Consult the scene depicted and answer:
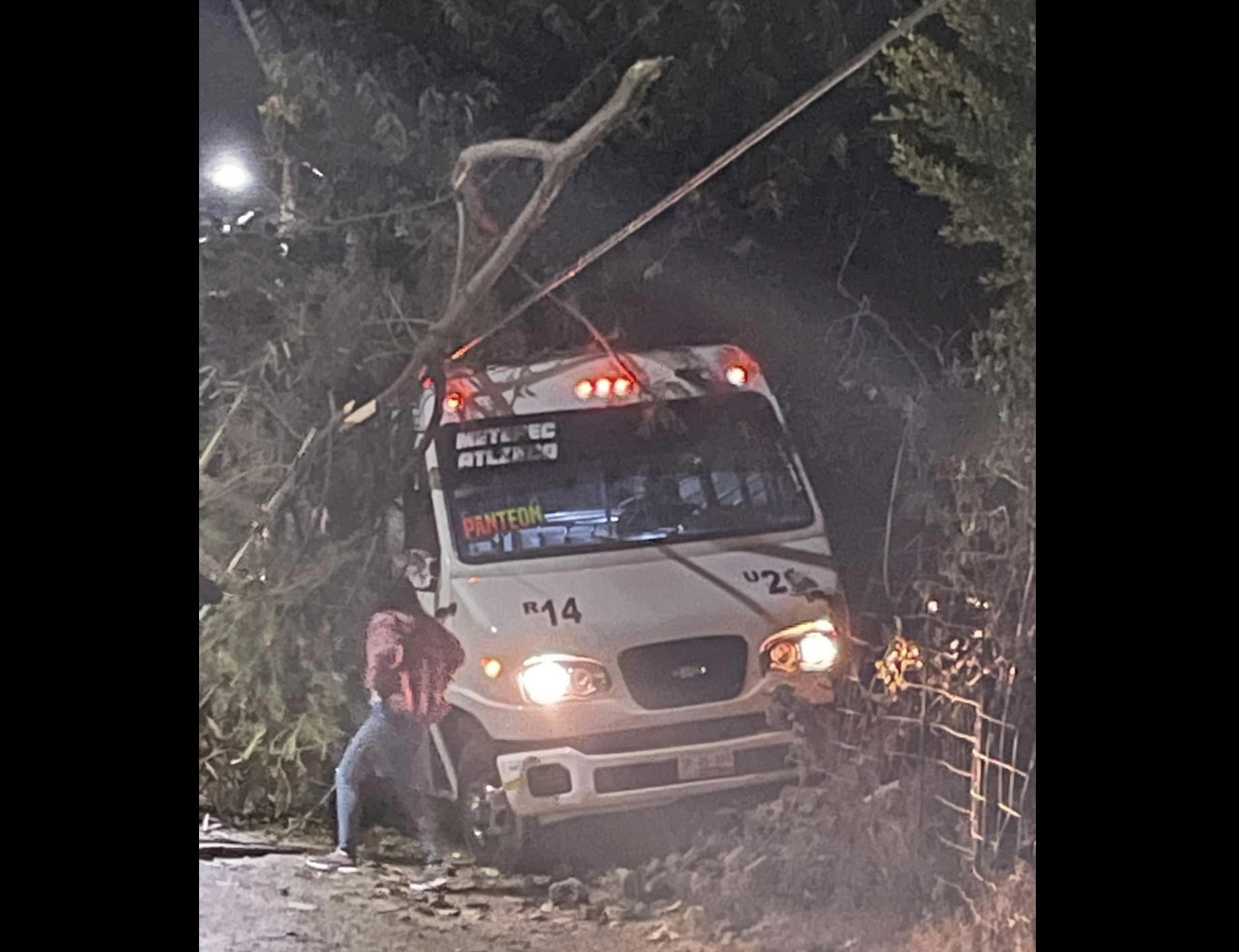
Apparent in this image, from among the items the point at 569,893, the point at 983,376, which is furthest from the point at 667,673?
the point at 983,376

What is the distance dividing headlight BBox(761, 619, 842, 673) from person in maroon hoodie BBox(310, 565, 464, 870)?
514mm

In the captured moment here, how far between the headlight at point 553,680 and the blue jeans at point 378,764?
0.62ft

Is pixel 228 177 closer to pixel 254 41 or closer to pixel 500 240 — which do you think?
pixel 254 41

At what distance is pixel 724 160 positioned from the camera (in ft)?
6.98

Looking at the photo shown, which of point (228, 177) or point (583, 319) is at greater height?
point (228, 177)

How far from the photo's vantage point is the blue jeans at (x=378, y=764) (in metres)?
2.06

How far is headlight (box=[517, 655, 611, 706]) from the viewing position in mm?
2059

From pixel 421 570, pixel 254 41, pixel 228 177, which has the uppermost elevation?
pixel 254 41

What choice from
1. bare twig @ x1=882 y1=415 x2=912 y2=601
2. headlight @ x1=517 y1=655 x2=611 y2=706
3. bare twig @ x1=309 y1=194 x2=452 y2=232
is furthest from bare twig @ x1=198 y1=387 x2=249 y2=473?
bare twig @ x1=882 y1=415 x2=912 y2=601

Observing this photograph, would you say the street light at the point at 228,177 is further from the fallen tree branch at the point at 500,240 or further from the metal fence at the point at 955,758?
the metal fence at the point at 955,758

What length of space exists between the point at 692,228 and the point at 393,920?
1.25 metres

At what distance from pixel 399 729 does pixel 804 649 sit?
0.68 m
